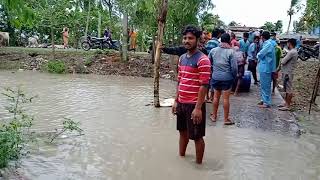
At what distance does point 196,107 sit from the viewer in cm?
528

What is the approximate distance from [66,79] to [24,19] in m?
11.7

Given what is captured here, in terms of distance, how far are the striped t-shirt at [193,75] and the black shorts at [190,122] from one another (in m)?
0.07

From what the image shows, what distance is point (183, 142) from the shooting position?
582 centimetres

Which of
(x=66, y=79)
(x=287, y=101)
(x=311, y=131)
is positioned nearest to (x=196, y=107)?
(x=311, y=131)

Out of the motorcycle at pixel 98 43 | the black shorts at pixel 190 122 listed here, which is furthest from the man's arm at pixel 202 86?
the motorcycle at pixel 98 43

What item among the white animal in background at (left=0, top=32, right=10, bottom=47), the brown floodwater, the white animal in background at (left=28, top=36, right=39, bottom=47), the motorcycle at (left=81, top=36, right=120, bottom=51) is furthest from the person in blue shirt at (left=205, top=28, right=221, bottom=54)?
the white animal in background at (left=28, top=36, right=39, bottom=47)

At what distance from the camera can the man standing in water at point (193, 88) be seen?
5.29 metres

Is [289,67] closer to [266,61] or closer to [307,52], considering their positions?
[266,61]

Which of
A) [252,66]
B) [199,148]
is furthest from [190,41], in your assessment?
[252,66]

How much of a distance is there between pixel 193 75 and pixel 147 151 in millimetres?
1436

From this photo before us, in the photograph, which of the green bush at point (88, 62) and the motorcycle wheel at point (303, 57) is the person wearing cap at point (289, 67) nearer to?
the green bush at point (88, 62)

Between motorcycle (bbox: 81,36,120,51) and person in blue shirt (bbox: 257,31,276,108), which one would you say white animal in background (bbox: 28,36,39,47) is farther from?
person in blue shirt (bbox: 257,31,276,108)

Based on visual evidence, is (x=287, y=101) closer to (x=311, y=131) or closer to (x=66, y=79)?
(x=311, y=131)

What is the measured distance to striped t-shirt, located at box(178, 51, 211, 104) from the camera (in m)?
5.30
